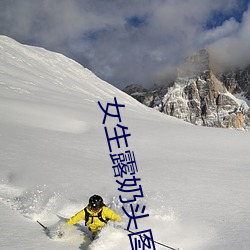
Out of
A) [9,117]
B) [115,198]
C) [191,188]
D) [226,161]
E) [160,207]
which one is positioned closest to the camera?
[160,207]

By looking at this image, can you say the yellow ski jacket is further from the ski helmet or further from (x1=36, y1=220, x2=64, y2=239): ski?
(x1=36, y1=220, x2=64, y2=239): ski

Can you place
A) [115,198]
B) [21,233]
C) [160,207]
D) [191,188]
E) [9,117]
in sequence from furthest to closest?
[9,117], [191,188], [115,198], [160,207], [21,233]

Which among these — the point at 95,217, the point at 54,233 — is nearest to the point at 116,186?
the point at 95,217

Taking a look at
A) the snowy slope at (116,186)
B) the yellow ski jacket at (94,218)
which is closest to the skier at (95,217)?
the yellow ski jacket at (94,218)

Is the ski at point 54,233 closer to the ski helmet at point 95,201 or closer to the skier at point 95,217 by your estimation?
the skier at point 95,217

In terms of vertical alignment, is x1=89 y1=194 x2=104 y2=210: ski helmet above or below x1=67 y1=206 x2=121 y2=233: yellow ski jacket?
above

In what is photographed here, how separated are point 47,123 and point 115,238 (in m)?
11.1

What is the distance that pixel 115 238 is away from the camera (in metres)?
5.68

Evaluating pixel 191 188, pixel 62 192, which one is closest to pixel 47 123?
pixel 62 192

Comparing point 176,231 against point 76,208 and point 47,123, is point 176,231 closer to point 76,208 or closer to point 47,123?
point 76,208

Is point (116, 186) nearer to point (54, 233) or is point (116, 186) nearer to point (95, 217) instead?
point (95, 217)

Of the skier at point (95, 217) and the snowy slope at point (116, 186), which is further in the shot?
the skier at point (95, 217)

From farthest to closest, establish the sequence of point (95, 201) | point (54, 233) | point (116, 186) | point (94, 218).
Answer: point (116, 186)
point (94, 218)
point (95, 201)
point (54, 233)

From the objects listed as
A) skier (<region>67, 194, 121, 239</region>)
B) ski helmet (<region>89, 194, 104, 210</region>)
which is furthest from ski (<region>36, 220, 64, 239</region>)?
ski helmet (<region>89, 194, 104, 210</region>)
